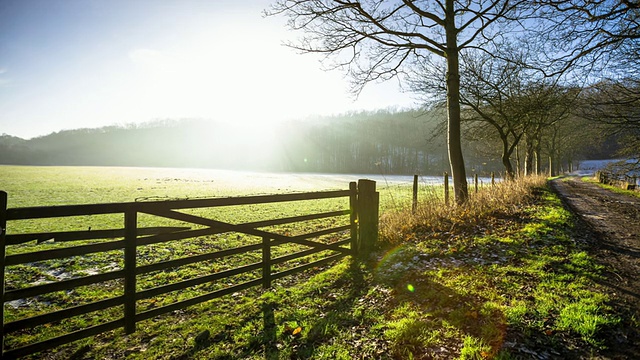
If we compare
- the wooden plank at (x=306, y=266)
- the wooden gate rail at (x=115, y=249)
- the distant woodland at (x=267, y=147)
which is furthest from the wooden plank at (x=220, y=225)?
the distant woodland at (x=267, y=147)

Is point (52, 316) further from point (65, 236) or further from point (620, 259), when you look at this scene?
point (620, 259)

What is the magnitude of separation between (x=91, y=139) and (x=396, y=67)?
153m

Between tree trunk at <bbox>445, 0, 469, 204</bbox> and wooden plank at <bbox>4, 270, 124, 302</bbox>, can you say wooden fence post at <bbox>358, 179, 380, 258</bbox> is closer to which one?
wooden plank at <bbox>4, 270, 124, 302</bbox>

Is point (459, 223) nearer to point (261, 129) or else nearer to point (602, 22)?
point (602, 22)

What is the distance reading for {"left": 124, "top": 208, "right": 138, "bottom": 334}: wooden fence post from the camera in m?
3.99

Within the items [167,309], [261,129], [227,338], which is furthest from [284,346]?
[261,129]

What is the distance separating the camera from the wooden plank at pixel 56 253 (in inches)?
130

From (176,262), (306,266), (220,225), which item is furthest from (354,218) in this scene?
(176,262)

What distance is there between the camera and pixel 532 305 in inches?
157

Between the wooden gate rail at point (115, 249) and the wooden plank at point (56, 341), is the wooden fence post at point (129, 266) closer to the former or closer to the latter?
the wooden gate rail at point (115, 249)

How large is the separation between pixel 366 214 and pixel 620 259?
16.2 ft

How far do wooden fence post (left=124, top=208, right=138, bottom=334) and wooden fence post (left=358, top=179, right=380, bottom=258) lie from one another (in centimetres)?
446

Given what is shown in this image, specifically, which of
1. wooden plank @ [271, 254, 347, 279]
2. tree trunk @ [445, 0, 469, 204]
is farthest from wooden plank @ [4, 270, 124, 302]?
tree trunk @ [445, 0, 469, 204]

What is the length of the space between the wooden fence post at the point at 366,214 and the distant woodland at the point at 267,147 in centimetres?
6701
